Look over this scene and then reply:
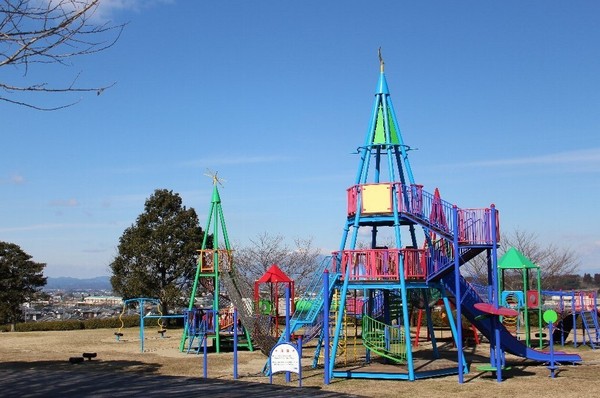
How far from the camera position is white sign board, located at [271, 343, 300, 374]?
15539 mm

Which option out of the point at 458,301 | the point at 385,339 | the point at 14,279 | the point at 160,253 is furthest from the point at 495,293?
the point at 14,279

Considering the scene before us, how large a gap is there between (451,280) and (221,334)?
11277 millimetres

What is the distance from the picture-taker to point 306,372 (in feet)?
65.2

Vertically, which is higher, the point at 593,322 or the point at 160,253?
the point at 160,253

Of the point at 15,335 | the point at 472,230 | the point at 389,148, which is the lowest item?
the point at 15,335

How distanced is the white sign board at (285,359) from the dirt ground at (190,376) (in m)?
0.44

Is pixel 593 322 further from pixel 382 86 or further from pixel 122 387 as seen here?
pixel 122 387

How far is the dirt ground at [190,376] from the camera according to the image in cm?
1197

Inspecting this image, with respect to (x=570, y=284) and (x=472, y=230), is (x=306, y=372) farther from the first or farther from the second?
(x=570, y=284)

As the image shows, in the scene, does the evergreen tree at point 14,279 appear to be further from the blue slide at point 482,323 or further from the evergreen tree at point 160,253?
the blue slide at point 482,323

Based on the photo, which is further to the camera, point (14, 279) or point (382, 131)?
point (14, 279)

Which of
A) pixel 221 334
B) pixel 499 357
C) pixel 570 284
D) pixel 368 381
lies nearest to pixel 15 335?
pixel 221 334

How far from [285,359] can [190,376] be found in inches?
138

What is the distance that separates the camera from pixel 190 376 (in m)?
18.1
